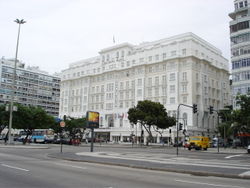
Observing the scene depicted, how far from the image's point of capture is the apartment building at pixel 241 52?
182 feet

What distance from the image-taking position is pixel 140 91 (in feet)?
290

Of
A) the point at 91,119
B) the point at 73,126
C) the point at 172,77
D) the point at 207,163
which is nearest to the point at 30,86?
the point at 73,126

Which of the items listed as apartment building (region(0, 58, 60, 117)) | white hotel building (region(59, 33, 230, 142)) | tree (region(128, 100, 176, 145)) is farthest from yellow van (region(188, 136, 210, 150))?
apartment building (region(0, 58, 60, 117))

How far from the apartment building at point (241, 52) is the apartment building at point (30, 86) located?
89.8 meters

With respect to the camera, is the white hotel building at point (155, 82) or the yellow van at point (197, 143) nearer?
the yellow van at point (197, 143)

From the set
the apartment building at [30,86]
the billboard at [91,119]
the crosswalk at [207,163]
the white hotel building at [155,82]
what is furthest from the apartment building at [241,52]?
the apartment building at [30,86]

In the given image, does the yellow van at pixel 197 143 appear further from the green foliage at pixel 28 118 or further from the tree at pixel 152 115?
the green foliage at pixel 28 118

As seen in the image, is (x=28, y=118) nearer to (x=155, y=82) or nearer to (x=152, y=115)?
(x=152, y=115)

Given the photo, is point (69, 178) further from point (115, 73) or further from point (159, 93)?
point (115, 73)

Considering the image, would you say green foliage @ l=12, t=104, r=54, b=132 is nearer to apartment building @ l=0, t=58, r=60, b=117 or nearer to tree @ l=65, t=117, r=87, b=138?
tree @ l=65, t=117, r=87, b=138

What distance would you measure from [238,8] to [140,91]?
124 ft

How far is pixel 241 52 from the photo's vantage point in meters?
56.7

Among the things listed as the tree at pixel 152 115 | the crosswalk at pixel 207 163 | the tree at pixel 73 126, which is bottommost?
the crosswalk at pixel 207 163

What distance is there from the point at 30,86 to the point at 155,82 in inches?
2734
